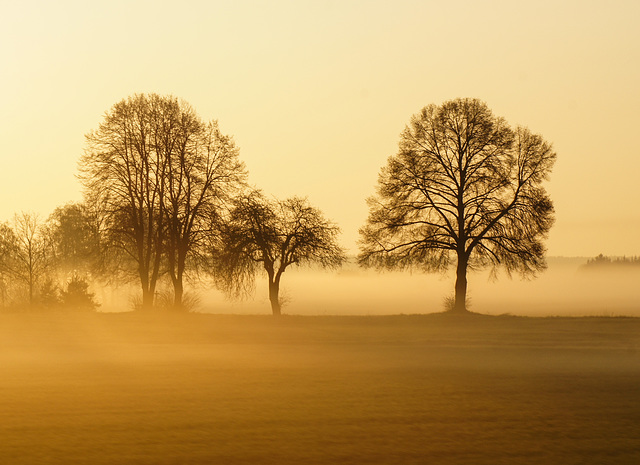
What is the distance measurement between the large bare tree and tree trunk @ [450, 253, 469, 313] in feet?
42.8

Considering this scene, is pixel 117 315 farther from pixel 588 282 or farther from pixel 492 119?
pixel 588 282

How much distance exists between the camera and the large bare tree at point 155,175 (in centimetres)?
4088

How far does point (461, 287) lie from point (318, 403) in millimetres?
29280

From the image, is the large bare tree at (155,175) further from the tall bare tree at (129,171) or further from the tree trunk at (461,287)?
the tree trunk at (461,287)

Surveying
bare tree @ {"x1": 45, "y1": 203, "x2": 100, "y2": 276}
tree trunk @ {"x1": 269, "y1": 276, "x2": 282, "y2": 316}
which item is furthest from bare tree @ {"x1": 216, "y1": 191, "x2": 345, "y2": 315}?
bare tree @ {"x1": 45, "y1": 203, "x2": 100, "y2": 276}

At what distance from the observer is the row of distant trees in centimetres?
3978

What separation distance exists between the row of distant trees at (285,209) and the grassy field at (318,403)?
12.6m

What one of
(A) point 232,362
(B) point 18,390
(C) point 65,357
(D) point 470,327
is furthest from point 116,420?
(D) point 470,327

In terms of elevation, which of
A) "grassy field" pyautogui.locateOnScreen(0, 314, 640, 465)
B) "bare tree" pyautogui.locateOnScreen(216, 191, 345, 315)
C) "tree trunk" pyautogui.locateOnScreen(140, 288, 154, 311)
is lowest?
"grassy field" pyautogui.locateOnScreen(0, 314, 640, 465)

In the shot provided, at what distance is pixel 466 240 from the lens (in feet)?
132

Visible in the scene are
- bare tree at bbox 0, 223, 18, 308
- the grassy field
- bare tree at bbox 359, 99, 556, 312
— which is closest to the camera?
the grassy field

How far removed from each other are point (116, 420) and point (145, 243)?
112ft

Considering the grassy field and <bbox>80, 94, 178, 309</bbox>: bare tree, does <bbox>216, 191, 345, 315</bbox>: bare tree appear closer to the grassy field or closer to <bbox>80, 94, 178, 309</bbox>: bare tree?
<bbox>80, 94, 178, 309</bbox>: bare tree

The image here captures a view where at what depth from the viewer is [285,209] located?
44469 millimetres
